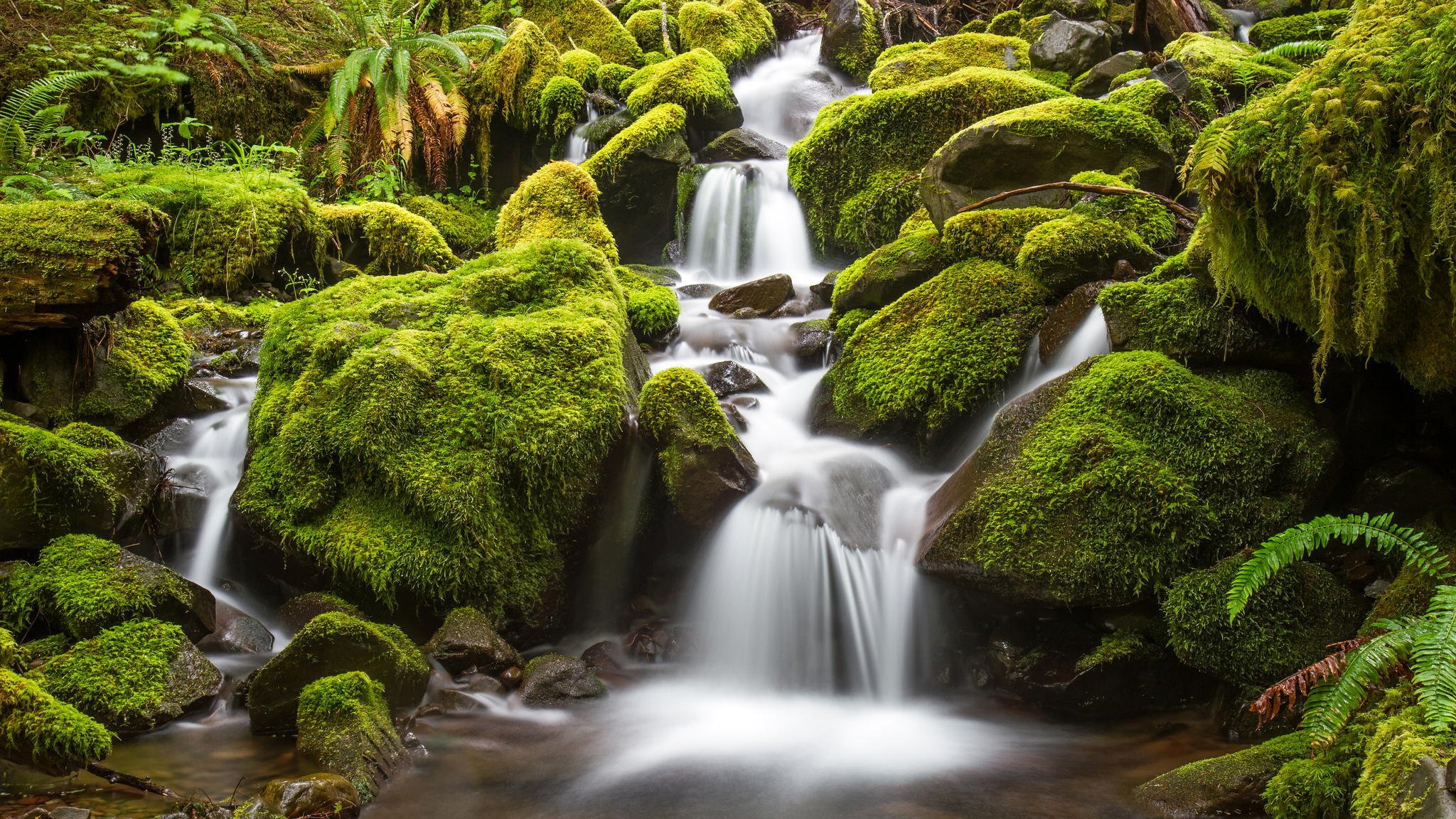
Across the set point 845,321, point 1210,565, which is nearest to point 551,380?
point 845,321

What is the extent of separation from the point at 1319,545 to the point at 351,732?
377cm

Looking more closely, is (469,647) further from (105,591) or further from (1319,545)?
(1319,545)

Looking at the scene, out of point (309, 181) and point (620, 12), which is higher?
point (620, 12)

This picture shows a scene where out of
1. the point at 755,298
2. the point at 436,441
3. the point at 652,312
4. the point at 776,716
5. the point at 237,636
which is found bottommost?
the point at 776,716

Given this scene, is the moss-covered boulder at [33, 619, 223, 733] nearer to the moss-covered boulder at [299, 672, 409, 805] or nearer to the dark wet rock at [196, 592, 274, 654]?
the dark wet rock at [196, 592, 274, 654]

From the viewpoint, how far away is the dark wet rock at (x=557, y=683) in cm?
431

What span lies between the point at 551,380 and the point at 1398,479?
4.38 m

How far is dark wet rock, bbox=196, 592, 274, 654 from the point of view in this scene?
446cm

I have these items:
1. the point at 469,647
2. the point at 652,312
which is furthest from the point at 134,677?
the point at 652,312

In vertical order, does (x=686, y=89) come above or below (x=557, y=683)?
above

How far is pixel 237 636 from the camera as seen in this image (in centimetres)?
452

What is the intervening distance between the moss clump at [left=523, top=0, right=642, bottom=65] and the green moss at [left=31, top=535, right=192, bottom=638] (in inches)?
398

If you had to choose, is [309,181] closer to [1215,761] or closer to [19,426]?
[19,426]

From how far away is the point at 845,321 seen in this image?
21.9 feet
